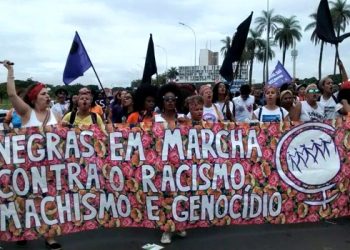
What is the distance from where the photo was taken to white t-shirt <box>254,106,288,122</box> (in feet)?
18.1

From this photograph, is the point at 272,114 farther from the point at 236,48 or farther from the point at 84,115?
the point at 84,115

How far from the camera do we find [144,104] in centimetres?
561

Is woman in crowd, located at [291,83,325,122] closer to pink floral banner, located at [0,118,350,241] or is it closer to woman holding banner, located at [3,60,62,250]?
pink floral banner, located at [0,118,350,241]

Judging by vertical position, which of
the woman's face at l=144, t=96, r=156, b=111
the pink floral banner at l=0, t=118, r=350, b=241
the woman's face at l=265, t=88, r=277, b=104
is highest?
the woman's face at l=265, t=88, r=277, b=104

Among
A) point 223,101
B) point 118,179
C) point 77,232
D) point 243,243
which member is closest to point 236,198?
point 243,243

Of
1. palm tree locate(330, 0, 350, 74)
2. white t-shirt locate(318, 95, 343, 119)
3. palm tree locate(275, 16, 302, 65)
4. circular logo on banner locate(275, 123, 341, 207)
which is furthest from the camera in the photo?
palm tree locate(275, 16, 302, 65)

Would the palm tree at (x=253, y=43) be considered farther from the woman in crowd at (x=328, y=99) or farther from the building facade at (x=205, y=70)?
the woman in crowd at (x=328, y=99)

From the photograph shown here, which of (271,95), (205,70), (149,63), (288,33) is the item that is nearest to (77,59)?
(149,63)

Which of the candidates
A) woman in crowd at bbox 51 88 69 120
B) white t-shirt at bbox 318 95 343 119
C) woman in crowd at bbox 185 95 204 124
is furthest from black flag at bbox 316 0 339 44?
woman in crowd at bbox 51 88 69 120

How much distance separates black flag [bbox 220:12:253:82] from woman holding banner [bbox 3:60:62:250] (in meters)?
3.70

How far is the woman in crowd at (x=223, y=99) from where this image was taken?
6.96m

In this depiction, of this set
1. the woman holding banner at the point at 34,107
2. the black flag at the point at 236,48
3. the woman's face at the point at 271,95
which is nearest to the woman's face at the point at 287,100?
the woman's face at the point at 271,95

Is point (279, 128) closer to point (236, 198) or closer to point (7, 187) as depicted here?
point (236, 198)

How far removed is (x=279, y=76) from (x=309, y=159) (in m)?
5.41
